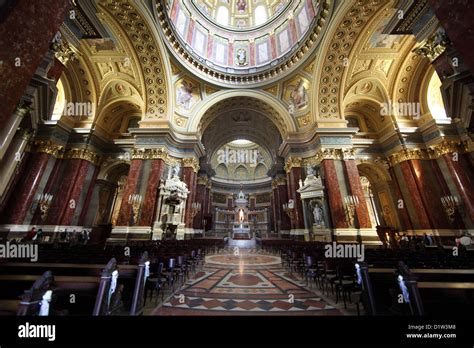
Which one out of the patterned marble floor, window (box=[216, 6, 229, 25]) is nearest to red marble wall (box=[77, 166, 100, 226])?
the patterned marble floor

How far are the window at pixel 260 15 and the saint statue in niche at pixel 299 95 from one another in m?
9.64

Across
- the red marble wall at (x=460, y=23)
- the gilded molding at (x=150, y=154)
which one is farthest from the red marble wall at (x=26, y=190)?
the red marble wall at (x=460, y=23)

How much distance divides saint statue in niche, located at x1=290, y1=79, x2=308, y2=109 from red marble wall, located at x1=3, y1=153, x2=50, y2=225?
18120 mm

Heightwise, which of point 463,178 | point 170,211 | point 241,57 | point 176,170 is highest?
point 241,57

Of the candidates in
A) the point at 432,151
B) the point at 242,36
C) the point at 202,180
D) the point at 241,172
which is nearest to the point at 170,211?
the point at 202,180

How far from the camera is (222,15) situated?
19641 mm

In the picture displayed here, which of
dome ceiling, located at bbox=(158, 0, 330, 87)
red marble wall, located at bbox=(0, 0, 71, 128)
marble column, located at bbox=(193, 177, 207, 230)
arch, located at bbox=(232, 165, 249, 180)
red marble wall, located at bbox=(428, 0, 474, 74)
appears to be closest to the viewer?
red marble wall, located at bbox=(0, 0, 71, 128)

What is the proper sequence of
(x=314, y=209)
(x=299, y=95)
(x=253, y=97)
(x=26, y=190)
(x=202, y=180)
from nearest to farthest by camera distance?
(x=26, y=190) < (x=314, y=209) < (x=299, y=95) < (x=253, y=97) < (x=202, y=180)

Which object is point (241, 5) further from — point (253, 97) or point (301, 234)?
point (301, 234)

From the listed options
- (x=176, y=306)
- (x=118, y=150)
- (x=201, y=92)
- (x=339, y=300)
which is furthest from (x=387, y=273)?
(x=118, y=150)

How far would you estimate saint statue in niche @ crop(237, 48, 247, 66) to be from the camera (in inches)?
708

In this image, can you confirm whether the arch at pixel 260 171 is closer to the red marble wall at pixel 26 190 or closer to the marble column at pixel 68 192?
the marble column at pixel 68 192

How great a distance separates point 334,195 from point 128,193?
13217 millimetres

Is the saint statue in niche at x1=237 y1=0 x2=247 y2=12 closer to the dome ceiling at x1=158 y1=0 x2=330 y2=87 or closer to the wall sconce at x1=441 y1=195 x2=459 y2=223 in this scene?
the dome ceiling at x1=158 y1=0 x2=330 y2=87
